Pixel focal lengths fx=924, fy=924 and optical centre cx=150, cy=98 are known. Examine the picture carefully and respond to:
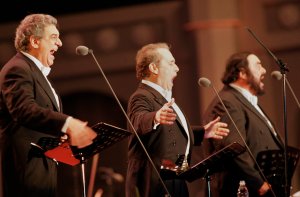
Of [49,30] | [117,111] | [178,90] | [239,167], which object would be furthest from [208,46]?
[49,30]

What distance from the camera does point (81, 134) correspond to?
546 centimetres

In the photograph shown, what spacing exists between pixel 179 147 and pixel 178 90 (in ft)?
16.4

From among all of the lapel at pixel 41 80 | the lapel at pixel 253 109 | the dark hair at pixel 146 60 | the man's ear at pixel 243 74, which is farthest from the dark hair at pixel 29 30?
the man's ear at pixel 243 74

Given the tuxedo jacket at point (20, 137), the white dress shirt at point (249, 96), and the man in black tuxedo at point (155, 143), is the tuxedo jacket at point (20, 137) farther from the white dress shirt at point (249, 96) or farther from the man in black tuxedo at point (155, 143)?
the white dress shirt at point (249, 96)

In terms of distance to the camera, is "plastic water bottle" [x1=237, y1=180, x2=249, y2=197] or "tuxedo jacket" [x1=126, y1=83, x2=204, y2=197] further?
"plastic water bottle" [x1=237, y1=180, x2=249, y2=197]

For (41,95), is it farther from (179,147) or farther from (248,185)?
(248,185)

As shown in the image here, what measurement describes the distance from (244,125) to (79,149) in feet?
6.77

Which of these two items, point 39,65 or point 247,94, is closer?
point 39,65

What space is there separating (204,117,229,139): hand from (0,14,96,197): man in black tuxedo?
1.29 m

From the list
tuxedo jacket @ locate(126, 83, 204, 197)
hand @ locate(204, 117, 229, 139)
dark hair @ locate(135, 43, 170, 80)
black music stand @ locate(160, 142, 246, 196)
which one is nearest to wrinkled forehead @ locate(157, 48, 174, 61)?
dark hair @ locate(135, 43, 170, 80)

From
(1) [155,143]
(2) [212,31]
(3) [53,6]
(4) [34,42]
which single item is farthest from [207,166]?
(3) [53,6]

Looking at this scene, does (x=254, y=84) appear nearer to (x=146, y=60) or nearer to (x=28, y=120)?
(x=146, y=60)

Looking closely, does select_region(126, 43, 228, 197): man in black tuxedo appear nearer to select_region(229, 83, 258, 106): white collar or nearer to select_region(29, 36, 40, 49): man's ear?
select_region(29, 36, 40, 49): man's ear

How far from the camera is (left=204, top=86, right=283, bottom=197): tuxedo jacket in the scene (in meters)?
7.30
